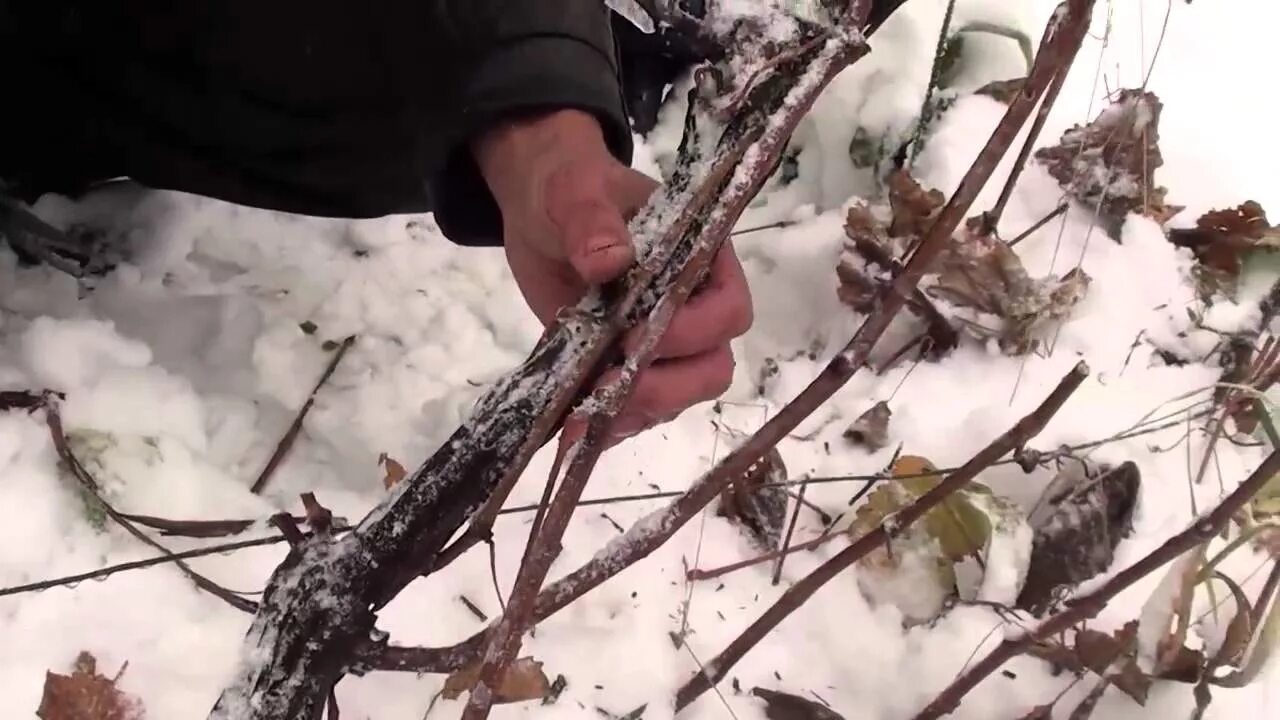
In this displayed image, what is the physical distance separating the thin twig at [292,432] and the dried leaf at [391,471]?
100 mm

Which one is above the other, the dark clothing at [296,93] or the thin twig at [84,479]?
the dark clothing at [296,93]

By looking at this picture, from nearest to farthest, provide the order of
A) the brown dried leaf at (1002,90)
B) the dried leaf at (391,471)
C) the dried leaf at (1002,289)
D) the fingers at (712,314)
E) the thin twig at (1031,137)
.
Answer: the thin twig at (1031,137) < the fingers at (712,314) < the dried leaf at (391,471) < the dried leaf at (1002,289) < the brown dried leaf at (1002,90)

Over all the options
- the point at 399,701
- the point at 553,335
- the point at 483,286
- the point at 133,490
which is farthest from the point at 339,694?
the point at 483,286

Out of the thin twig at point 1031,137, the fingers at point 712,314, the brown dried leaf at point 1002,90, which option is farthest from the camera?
the brown dried leaf at point 1002,90

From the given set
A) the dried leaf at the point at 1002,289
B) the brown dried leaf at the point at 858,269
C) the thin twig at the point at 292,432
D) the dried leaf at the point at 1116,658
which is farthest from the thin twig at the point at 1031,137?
the thin twig at the point at 292,432

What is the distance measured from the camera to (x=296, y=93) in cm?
102

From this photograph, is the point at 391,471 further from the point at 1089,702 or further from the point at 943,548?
the point at 1089,702

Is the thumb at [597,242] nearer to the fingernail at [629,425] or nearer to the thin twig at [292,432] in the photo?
the fingernail at [629,425]

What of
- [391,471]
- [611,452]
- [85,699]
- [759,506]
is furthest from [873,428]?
[85,699]

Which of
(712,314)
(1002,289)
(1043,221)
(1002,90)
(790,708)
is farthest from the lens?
(1002,90)

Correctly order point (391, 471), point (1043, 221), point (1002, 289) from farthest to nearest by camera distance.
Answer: point (1043, 221), point (1002, 289), point (391, 471)

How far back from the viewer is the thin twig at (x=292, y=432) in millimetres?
973

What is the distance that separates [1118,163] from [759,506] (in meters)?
0.70

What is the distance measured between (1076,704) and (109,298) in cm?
105
